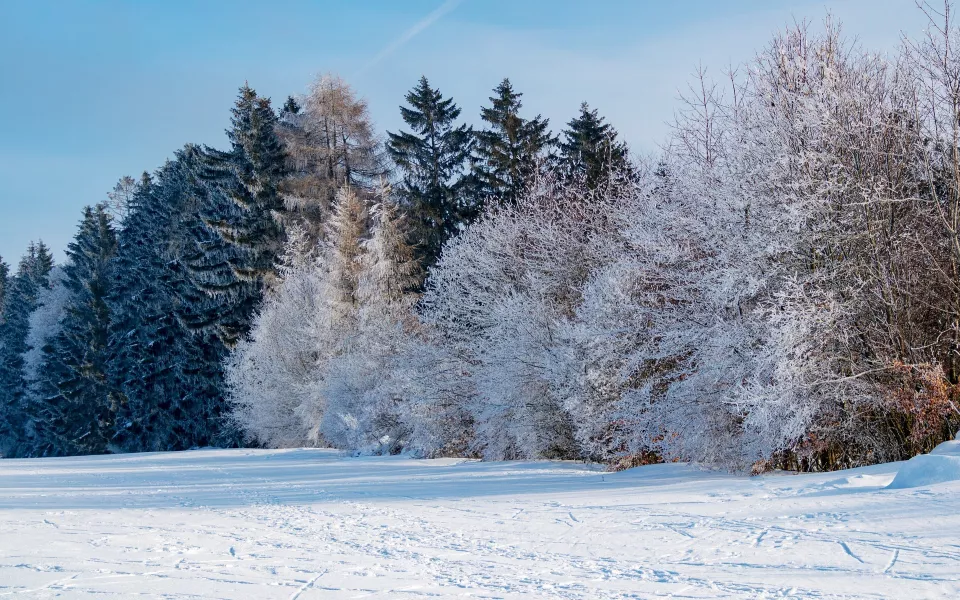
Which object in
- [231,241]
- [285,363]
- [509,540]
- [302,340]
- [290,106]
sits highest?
[290,106]

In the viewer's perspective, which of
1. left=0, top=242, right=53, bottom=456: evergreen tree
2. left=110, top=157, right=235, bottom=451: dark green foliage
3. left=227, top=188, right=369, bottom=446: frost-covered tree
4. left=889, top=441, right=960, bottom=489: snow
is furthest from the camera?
left=0, top=242, right=53, bottom=456: evergreen tree

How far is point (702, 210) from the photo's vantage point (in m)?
13.3

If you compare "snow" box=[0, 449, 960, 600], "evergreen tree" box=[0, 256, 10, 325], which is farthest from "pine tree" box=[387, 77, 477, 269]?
"evergreen tree" box=[0, 256, 10, 325]

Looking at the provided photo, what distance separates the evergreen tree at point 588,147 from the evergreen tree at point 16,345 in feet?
119

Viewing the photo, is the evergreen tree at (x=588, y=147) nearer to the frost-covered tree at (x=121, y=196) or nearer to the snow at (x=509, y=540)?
the snow at (x=509, y=540)

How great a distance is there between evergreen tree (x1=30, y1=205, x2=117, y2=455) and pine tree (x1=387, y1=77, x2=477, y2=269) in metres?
20.7

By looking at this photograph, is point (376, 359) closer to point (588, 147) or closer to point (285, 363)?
point (285, 363)

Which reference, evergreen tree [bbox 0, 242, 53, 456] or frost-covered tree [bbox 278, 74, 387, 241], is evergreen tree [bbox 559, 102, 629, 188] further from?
evergreen tree [bbox 0, 242, 53, 456]

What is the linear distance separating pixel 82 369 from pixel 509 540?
40.9 m

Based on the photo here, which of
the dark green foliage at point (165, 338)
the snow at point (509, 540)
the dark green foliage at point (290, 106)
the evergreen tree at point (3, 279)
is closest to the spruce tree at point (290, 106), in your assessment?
the dark green foliage at point (290, 106)

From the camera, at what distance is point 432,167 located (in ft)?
108

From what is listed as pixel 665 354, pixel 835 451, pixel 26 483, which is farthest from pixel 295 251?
pixel 835 451

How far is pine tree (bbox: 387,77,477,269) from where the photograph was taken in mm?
31594

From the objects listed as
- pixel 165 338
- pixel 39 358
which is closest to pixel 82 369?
pixel 165 338
